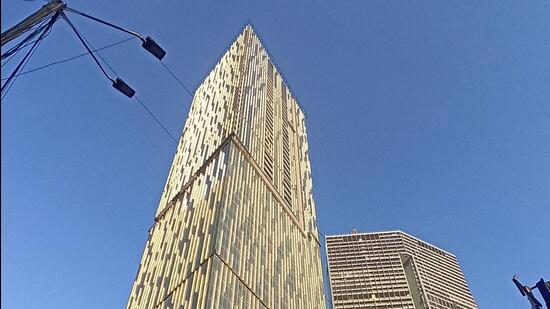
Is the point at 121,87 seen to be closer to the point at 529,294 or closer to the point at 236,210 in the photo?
the point at 529,294

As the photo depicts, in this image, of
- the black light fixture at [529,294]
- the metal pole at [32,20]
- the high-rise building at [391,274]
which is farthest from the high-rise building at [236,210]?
the high-rise building at [391,274]

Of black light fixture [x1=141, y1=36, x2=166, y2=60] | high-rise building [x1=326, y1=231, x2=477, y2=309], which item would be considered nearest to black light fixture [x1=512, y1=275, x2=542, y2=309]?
black light fixture [x1=141, y1=36, x2=166, y2=60]

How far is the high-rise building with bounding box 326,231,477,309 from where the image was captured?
111750 millimetres

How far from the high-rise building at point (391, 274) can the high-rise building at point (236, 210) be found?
42.6 metres

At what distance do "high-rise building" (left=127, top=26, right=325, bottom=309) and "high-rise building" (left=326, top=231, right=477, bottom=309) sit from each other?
4258 centimetres

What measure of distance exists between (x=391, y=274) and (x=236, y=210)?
3139 inches

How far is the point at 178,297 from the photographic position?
143ft

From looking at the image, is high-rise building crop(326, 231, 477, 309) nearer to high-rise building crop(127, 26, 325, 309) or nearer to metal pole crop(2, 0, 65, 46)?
high-rise building crop(127, 26, 325, 309)

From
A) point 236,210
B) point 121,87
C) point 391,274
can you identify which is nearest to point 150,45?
point 121,87

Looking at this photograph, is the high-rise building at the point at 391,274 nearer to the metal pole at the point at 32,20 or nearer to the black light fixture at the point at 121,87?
the black light fixture at the point at 121,87

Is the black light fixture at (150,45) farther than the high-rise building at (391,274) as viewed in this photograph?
Answer: No

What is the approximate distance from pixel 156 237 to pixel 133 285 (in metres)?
7.27

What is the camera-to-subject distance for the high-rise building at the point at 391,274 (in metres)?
112

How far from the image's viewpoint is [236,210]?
5131 centimetres
